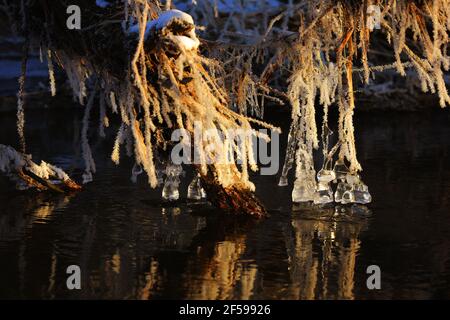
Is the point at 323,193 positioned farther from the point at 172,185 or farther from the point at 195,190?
the point at 172,185

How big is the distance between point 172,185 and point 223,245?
2097 millimetres

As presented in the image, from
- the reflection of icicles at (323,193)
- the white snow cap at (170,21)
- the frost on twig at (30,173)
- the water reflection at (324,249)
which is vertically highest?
the white snow cap at (170,21)

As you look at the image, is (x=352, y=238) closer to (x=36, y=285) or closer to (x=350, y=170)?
(x=350, y=170)

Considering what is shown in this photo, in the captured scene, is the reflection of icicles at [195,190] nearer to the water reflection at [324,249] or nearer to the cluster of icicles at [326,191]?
the cluster of icicles at [326,191]

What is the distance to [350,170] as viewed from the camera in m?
10.3

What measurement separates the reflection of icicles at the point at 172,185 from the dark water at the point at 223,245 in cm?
21

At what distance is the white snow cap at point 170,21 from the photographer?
8984mm

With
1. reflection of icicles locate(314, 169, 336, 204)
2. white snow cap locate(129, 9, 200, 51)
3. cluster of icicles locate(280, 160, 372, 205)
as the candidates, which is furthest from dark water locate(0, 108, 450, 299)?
white snow cap locate(129, 9, 200, 51)

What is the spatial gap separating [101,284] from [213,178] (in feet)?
7.91

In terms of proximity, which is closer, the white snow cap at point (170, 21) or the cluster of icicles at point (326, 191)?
the white snow cap at point (170, 21)

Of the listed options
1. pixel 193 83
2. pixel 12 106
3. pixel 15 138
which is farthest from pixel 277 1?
pixel 193 83

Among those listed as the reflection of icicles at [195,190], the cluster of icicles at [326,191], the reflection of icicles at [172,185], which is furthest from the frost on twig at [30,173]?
the cluster of icicles at [326,191]

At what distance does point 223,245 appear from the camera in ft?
30.9

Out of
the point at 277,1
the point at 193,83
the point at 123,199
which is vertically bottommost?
the point at 123,199
